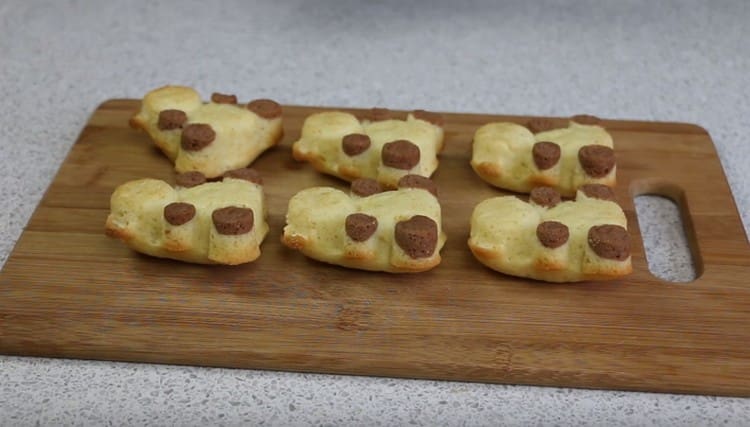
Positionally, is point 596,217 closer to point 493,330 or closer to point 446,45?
point 493,330

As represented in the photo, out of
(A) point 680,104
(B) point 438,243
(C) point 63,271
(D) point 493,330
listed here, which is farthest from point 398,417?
(A) point 680,104

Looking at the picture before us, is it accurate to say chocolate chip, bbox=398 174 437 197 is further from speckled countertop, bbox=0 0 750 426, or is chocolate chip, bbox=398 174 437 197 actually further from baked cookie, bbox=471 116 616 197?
speckled countertop, bbox=0 0 750 426

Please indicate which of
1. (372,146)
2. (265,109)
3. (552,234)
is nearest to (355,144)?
(372,146)

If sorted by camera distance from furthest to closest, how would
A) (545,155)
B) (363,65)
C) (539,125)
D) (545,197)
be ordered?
(363,65) < (539,125) < (545,155) < (545,197)

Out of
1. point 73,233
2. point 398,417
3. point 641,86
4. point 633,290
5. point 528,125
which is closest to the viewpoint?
point 398,417

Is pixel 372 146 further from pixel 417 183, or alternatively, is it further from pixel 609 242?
pixel 609 242

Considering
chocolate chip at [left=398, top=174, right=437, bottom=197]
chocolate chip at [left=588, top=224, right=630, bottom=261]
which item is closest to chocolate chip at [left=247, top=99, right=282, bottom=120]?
chocolate chip at [left=398, top=174, right=437, bottom=197]
